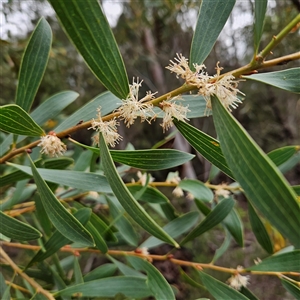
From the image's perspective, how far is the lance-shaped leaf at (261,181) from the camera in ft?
0.76

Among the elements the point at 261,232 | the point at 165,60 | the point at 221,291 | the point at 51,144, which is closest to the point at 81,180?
the point at 51,144

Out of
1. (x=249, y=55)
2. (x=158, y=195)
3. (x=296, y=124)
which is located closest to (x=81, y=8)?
(x=158, y=195)

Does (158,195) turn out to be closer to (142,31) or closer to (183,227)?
(183,227)

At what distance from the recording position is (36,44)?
0.47 metres

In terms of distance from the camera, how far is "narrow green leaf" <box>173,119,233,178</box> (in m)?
0.38

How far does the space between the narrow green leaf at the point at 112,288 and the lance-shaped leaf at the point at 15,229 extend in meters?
0.14

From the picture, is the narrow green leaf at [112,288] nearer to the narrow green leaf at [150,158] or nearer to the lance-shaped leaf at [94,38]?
the narrow green leaf at [150,158]

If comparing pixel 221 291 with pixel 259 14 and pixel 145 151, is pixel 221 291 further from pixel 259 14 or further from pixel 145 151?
pixel 259 14

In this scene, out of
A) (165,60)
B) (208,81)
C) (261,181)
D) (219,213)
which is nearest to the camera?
(261,181)

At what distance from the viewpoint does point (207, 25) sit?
39 cm

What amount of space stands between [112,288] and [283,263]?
0.31 meters

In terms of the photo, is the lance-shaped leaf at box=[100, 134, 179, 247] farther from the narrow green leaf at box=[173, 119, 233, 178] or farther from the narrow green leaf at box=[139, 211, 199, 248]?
the narrow green leaf at box=[139, 211, 199, 248]

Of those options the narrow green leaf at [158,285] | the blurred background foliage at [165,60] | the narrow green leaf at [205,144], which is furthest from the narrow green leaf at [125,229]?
the blurred background foliage at [165,60]

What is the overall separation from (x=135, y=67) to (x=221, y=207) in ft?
7.64
